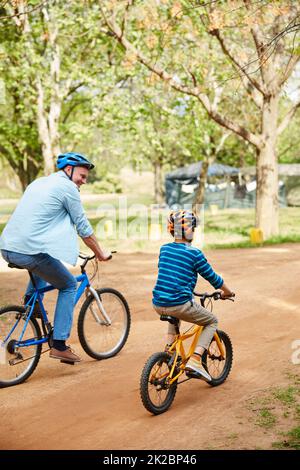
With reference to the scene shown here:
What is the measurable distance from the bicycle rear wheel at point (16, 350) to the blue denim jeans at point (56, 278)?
0.80 feet

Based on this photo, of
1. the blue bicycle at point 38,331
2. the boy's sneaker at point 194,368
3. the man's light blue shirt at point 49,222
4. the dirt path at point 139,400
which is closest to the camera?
the dirt path at point 139,400

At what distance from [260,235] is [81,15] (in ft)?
33.0

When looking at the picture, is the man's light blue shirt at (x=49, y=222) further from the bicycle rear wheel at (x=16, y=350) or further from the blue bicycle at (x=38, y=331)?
the bicycle rear wheel at (x=16, y=350)

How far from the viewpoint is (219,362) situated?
6.18 meters

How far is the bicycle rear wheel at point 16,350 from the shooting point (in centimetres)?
604

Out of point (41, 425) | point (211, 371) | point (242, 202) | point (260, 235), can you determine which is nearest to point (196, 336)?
point (211, 371)

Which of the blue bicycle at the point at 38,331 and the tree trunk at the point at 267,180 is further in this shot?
the tree trunk at the point at 267,180

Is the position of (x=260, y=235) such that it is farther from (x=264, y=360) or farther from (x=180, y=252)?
(x=180, y=252)

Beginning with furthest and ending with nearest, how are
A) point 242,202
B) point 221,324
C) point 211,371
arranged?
point 242,202, point 221,324, point 211,371

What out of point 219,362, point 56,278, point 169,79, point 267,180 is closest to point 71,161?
point 56,278

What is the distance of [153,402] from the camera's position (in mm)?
5270

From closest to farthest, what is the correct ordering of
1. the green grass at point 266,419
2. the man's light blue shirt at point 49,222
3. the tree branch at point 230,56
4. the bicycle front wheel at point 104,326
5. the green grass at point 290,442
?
the green grass at point 290,442 → the green grass at point 266,419 → the man's light blue shirt at point 49,222 → the bicycle front wheel at point 104,326 → the tree branch at point 230,56

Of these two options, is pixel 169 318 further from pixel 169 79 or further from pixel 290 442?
pixel 169 79

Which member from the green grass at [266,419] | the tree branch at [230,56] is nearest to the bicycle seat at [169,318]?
the green grass at [266,419]
